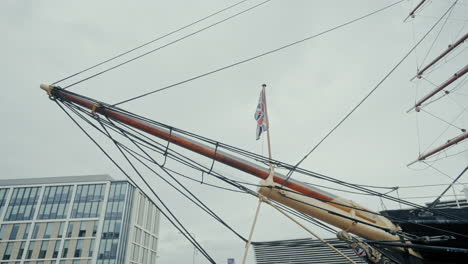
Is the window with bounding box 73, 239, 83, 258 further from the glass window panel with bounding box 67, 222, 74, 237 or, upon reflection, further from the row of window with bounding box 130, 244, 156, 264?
the row of window with bounding box 130, 244, 156, 264

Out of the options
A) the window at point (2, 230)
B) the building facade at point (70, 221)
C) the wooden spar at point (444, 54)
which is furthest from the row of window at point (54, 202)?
the wooden spar at point (444, 54)

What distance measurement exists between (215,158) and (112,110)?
2416mm

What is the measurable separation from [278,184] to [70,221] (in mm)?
56800

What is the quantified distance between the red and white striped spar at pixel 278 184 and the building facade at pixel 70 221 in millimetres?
51682

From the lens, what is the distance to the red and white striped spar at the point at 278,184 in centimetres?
593

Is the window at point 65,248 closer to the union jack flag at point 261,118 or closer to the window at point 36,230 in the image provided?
the window at point 36,230

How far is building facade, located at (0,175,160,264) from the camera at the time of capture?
49.1 metres

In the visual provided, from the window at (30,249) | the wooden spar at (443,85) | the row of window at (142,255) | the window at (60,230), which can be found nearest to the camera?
the wooden spar at (443,85)

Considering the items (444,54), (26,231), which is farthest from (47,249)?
(444,54)

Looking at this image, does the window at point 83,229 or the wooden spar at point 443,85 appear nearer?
the wooden spar at point 443,85

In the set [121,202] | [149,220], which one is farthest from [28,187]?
[149,220]

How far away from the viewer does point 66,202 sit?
174 feet

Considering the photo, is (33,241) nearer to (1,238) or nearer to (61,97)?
(1,238)

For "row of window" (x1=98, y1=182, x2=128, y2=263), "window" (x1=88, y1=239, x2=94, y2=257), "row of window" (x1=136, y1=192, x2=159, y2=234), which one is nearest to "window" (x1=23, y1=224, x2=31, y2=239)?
"window" (x1=88, y1=239, x2=94, y2=257)
